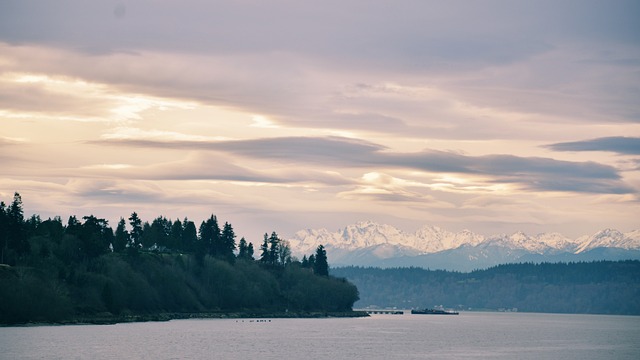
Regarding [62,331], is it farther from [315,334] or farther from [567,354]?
[567,354]

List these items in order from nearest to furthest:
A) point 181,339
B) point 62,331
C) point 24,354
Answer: point 24,354
point 181,339
point 62,331

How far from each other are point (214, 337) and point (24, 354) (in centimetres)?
5583

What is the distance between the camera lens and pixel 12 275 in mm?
186000

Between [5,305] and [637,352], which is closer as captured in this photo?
[637,352]

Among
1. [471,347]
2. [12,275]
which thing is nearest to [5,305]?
[12,275]

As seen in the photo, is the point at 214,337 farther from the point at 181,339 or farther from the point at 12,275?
the point at 12,275

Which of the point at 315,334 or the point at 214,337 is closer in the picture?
the point at 214,337

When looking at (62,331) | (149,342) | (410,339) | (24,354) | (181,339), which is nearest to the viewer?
(24,354)

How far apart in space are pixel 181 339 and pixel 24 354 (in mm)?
45157

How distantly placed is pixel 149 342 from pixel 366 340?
48.1 metres

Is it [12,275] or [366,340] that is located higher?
[12,275]

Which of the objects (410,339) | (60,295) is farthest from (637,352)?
(60,295)

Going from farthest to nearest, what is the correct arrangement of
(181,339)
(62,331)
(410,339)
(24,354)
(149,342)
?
(410,339)
(62,331)
(181,339)
(149,342)
(24,354)

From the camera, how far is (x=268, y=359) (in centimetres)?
13288
